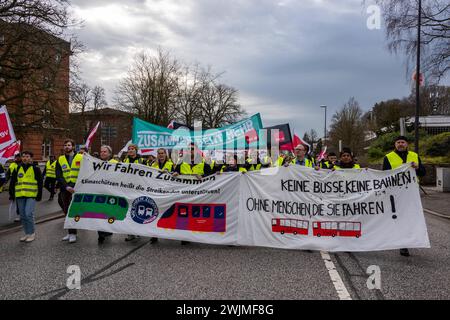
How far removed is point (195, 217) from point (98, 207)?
199 cm

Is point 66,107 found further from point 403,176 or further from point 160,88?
point 403,176

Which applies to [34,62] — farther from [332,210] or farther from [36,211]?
[332,210]

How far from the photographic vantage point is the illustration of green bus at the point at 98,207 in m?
6.92

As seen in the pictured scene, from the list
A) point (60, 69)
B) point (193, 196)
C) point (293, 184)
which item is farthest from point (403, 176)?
point (60, 69)

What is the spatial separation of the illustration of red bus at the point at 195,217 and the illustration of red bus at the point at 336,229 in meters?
1.70

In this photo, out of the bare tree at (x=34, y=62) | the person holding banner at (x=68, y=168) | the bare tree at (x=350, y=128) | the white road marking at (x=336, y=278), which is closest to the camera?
the white road marking at (x=336, y=278)

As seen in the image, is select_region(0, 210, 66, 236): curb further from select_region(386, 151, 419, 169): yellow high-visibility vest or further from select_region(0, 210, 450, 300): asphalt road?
select_region(386, 151, 419, 169): yellow high-visibility vest

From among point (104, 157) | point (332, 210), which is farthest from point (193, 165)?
point (332, 210)

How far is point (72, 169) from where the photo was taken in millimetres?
7609

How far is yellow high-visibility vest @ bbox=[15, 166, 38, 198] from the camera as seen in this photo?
701cm

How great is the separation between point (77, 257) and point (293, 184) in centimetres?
398

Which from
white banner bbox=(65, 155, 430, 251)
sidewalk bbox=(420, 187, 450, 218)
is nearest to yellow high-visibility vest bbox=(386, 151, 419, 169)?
white banner bbox=(65, 155, 430, 251)

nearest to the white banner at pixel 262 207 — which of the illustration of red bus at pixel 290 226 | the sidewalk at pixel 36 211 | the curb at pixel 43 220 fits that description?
the illustration of red bus at pixel 290 226

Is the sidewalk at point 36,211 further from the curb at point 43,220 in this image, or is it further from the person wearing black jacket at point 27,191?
the person wearing black jacket at point 27,191
